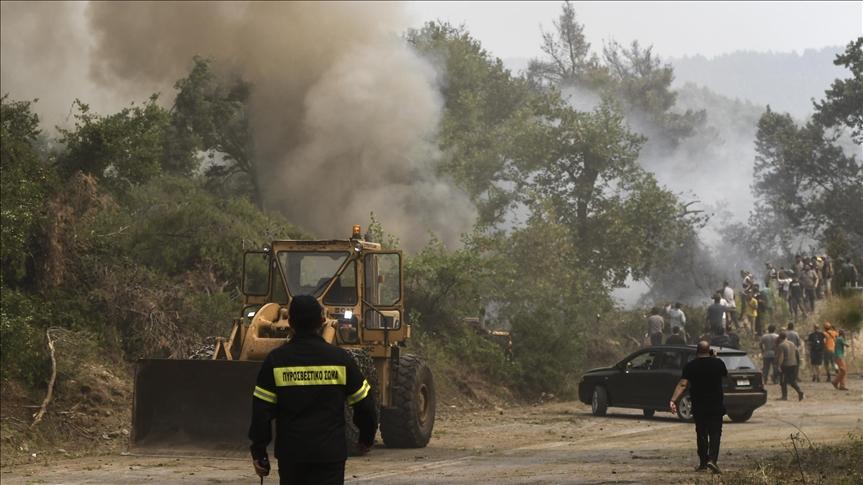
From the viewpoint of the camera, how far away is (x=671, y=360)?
2341 cm

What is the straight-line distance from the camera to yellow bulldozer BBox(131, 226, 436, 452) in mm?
15328

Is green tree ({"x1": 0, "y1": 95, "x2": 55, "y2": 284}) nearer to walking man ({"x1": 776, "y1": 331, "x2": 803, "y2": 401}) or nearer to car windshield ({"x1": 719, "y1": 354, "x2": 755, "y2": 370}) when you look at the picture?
car windshield ({"x1": 719, "y1": 354, "x2": 755, "y2": 370})

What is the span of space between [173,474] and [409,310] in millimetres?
15205

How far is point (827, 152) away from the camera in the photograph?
164ft

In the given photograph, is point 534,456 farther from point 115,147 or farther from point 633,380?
point 115,147

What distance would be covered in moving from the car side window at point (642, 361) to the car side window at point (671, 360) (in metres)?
0.23

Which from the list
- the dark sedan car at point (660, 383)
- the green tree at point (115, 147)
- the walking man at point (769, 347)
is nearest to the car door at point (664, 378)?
the dark sedan car at point (660, 383)

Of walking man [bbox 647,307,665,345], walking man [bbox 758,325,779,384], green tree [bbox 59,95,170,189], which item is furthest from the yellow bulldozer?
walking man [bbox 647,307,665,345]

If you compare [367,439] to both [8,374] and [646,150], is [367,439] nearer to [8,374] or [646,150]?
[8,374]

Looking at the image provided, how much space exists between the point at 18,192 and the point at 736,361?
12631mm

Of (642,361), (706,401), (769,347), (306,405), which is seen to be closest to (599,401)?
(642,361)

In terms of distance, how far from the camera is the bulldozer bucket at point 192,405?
15.3m

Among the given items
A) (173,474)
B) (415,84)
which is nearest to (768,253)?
(415,84)

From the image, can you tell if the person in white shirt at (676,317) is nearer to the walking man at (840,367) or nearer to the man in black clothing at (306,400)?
the walking man at (840,367)
